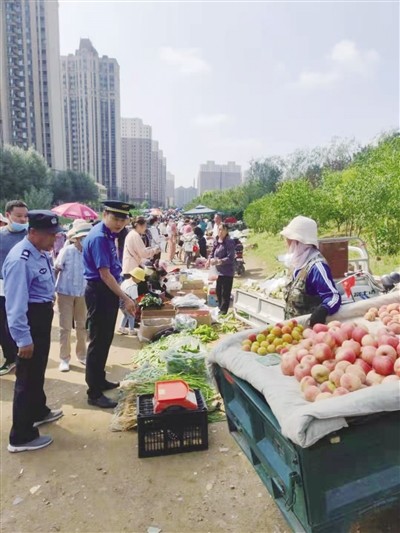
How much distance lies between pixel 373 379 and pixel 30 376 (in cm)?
256

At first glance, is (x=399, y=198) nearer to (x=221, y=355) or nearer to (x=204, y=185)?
(x=221, y=355)

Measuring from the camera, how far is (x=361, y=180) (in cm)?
1268

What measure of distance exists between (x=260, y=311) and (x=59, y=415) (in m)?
3.11

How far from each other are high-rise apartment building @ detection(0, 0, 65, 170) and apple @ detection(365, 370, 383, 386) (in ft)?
232

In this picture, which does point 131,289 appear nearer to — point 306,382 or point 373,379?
point 306,382

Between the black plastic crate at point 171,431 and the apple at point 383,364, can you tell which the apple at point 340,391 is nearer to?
the apple at point 383,364

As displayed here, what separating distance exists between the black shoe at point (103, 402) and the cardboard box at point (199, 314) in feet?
7.23

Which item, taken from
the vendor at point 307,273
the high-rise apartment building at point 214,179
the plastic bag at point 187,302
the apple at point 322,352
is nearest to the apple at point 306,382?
the apple at point 322,352

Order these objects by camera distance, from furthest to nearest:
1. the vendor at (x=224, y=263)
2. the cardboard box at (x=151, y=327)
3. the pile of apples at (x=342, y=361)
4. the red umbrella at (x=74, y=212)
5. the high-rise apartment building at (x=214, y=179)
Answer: the high-rise apartment building at (x=214, y=179) < the red umbrella at (x=74, y=212) < the vendor at (x=224, y=263) < the cardboard box at (x=151, y=327) < the pile of apples at (x=342, y=361)

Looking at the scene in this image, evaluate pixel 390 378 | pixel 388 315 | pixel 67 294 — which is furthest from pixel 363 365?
pixel 67 294

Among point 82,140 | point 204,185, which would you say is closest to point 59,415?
point 82,140

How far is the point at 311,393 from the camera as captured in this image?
70.6 inches

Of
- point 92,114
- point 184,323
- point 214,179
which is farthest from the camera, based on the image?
point 214,179

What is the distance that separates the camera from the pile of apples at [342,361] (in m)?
1.83
